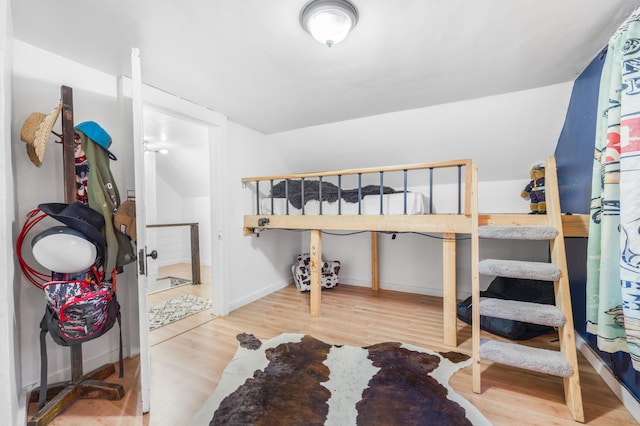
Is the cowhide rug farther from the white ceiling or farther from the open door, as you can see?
the white ceiling

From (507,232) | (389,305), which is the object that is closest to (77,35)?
(507,232)

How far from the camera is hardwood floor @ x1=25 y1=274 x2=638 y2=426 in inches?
56.8

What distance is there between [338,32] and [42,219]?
6.73ft

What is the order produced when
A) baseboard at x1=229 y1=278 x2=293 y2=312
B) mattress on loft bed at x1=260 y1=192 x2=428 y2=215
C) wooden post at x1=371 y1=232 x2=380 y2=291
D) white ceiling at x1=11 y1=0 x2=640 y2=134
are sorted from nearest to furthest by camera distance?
white ceiling at x1=11 y1=0 x2=640 y2=134 < mattress on loft bed at x1=260 y1=192 x2=428 y2=215 < baseboard at x1=229 y1=278 x2=293 y2=312 < wooden post at x1=371 y1=232 x2=380 y2=291

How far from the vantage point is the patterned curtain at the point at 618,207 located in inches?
47.0

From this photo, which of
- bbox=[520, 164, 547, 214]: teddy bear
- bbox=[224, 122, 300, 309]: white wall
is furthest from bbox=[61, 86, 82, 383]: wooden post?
bbox=[520, 164, 547, 214]: teddy bear

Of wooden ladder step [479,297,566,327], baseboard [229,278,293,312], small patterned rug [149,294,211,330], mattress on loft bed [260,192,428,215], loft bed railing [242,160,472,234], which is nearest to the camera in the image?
wooden ladder step [479,297,566,327]

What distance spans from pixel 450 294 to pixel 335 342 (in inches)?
39.4

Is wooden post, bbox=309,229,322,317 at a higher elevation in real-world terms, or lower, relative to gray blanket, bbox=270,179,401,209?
lower

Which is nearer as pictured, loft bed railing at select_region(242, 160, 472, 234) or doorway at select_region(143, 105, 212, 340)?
loft bed railing at select_region(242, 160, 472, 234)

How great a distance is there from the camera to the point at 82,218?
1.51 m

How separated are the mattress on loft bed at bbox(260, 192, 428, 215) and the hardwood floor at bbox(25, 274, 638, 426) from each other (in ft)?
3.47

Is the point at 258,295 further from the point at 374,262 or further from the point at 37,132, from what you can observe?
the point at 37,132

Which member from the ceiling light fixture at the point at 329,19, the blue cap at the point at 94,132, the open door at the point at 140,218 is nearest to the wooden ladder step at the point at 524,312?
the ceiling light fixture at the point at 329,19
